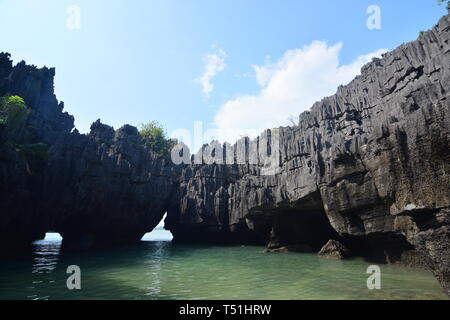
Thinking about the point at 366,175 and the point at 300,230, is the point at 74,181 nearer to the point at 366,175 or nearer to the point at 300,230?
the point at 300,230

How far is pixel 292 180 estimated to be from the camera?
23141 millimetres

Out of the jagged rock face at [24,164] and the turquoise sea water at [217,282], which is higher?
the jagged rock face at [24,164]

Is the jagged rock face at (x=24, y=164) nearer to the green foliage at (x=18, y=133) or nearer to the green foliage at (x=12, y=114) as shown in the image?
the green foliage at (x=18, y=133)

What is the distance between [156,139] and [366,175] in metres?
44.1

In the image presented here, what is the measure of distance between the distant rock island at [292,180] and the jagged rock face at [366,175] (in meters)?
0.06

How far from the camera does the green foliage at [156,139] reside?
5119 centimetres

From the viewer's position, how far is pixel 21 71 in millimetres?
31469

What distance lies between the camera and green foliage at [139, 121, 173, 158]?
5119cm

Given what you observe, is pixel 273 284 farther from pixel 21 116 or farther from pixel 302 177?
pixel 21 116

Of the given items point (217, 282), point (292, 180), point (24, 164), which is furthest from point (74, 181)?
point (217, 282)

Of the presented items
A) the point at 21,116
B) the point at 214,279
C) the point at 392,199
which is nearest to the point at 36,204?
the point at 21,116

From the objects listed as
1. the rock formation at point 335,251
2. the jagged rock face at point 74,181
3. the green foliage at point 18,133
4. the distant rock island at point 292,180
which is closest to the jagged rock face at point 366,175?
the distant rock island at point 292,180

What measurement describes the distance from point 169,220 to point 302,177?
75.9ft

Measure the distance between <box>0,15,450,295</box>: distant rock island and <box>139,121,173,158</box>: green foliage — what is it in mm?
11873
